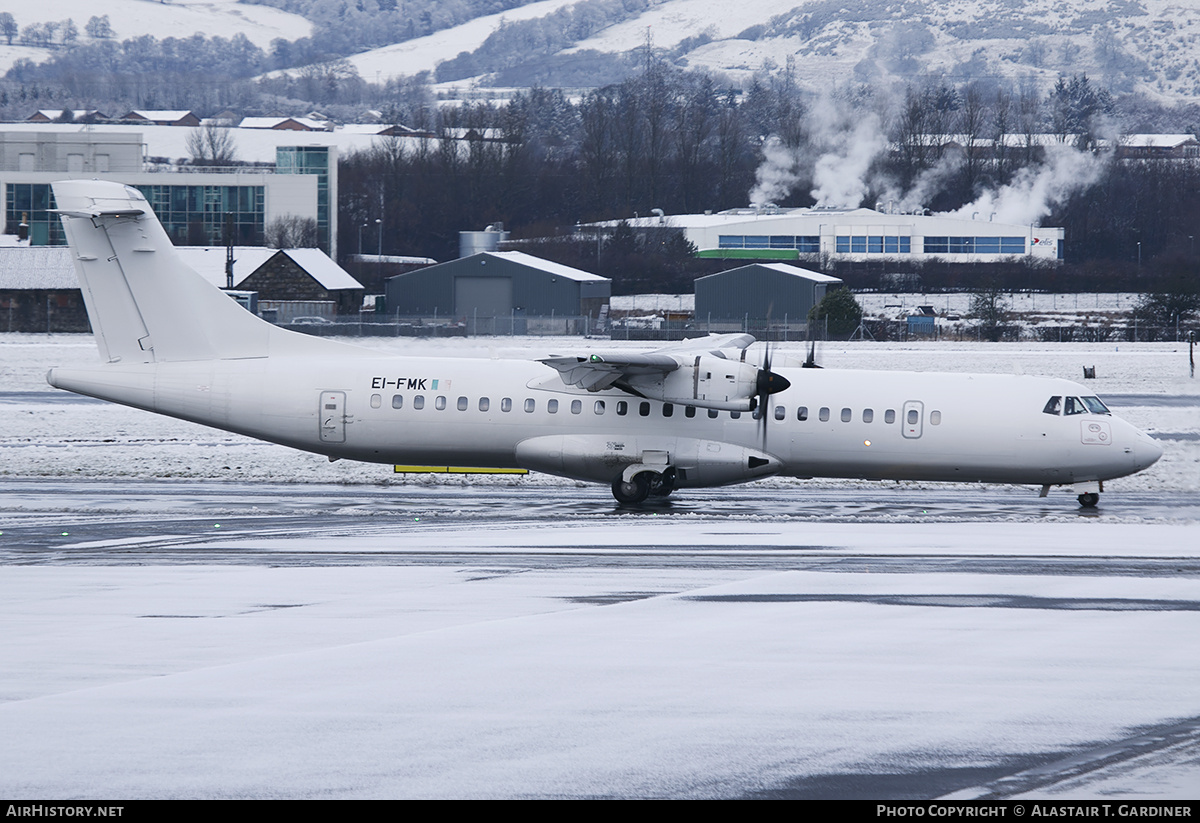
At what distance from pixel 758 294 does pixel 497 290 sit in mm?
15887

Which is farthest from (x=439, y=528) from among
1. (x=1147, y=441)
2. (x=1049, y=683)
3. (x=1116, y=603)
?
(x=1147, y=441)

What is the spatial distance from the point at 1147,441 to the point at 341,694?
19707mm

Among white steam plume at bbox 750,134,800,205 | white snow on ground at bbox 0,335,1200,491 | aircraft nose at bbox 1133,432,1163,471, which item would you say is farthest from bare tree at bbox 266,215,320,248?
aircraft nose at bbox 1133,432,1163,471

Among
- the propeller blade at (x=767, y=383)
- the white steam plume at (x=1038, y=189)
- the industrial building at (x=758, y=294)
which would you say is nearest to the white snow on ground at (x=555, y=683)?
the propeller blade at (x=767, y=383)

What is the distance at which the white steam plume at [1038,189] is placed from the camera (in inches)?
4075

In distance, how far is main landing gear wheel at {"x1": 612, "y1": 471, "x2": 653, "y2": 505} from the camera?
78.8 feet

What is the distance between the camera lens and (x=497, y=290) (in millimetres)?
76500

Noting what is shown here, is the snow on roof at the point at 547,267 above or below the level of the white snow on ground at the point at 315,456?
above

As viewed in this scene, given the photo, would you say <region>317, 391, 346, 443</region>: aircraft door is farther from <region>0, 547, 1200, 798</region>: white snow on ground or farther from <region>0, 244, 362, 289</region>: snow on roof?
<region>0, 244, 362, 289</region>: snow on roof

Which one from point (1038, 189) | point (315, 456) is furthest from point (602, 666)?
point (1038, 189)

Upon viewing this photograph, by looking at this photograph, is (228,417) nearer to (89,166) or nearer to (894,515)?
(894,515)

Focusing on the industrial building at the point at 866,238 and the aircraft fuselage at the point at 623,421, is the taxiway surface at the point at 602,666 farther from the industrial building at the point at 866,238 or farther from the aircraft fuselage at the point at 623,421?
the industrial building at the point at 866,238

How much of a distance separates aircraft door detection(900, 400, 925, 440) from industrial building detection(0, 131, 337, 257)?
7880cm

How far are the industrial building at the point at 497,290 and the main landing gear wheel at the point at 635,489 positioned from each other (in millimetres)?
50541
